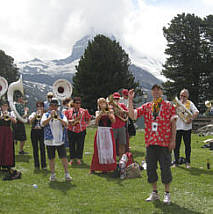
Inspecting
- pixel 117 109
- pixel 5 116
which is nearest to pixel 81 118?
pixel 117 109

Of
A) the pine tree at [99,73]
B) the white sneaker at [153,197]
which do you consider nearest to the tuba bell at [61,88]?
the white sneaker at [153,197]

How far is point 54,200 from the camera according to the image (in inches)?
223

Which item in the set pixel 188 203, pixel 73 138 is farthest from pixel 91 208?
pixel 73 138

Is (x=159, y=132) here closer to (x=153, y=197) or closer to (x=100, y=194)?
(x=153, y=197)

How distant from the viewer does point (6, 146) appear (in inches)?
308

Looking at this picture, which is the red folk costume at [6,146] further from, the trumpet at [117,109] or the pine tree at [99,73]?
the pine tree at [99,73]

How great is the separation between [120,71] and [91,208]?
3553cm

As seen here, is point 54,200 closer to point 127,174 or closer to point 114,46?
point 127,174

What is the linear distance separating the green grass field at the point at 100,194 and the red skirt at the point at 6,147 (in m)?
0.41

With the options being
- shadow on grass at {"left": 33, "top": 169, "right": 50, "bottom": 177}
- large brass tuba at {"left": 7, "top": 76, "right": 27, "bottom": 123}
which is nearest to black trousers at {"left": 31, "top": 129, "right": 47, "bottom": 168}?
shadow on grass at {"left": 33, "top": 169, "right": 50, "bottom": 177}

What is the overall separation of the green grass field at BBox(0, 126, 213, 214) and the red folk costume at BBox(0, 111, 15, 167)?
41 centimetres

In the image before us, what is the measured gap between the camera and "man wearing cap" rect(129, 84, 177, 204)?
5.32 metres

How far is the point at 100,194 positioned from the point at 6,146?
3036 mm

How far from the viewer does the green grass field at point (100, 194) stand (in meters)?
5.17
